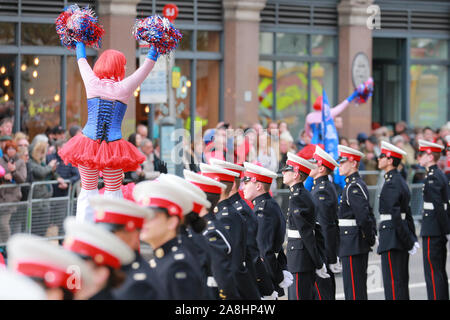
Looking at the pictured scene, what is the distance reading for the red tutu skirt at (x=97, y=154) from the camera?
7469 millimetres

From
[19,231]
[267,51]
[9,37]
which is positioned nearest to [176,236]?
[19,231]

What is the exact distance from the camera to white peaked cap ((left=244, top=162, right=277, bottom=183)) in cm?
783

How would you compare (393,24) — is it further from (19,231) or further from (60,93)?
(19,231)

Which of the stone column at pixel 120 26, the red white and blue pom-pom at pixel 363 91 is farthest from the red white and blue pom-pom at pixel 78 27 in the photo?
the stone column at pixel 120 26

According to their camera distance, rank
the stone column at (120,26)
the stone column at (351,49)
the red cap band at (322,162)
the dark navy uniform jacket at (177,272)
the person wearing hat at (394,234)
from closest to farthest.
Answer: the dark navy uniform jacket at (177,272) → the red cap band at (322,162) → the person wearing hat at (394,234) → the stone column at (120,26) → the stone column at (351,49)

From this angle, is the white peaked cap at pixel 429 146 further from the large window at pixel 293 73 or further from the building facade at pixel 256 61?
the large window at pixel 293 73

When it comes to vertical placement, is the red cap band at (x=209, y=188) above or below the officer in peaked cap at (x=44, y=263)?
above

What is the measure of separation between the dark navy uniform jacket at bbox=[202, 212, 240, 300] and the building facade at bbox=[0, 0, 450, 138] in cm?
953

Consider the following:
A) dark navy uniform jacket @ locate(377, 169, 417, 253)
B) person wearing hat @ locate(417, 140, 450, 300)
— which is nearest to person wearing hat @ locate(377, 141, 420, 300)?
dark navy uniform jacket @ locate(377, 169, 417, 253)

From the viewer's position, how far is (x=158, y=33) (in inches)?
297

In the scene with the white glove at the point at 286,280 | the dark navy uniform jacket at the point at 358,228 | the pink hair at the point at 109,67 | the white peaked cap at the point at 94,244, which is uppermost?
the pink hair at the point at 109,67

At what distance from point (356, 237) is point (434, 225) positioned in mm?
1416

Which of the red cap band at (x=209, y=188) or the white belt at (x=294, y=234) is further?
the white belt at (x=294, y=234)

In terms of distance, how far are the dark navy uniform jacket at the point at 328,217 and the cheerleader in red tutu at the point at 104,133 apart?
232 centimetres
